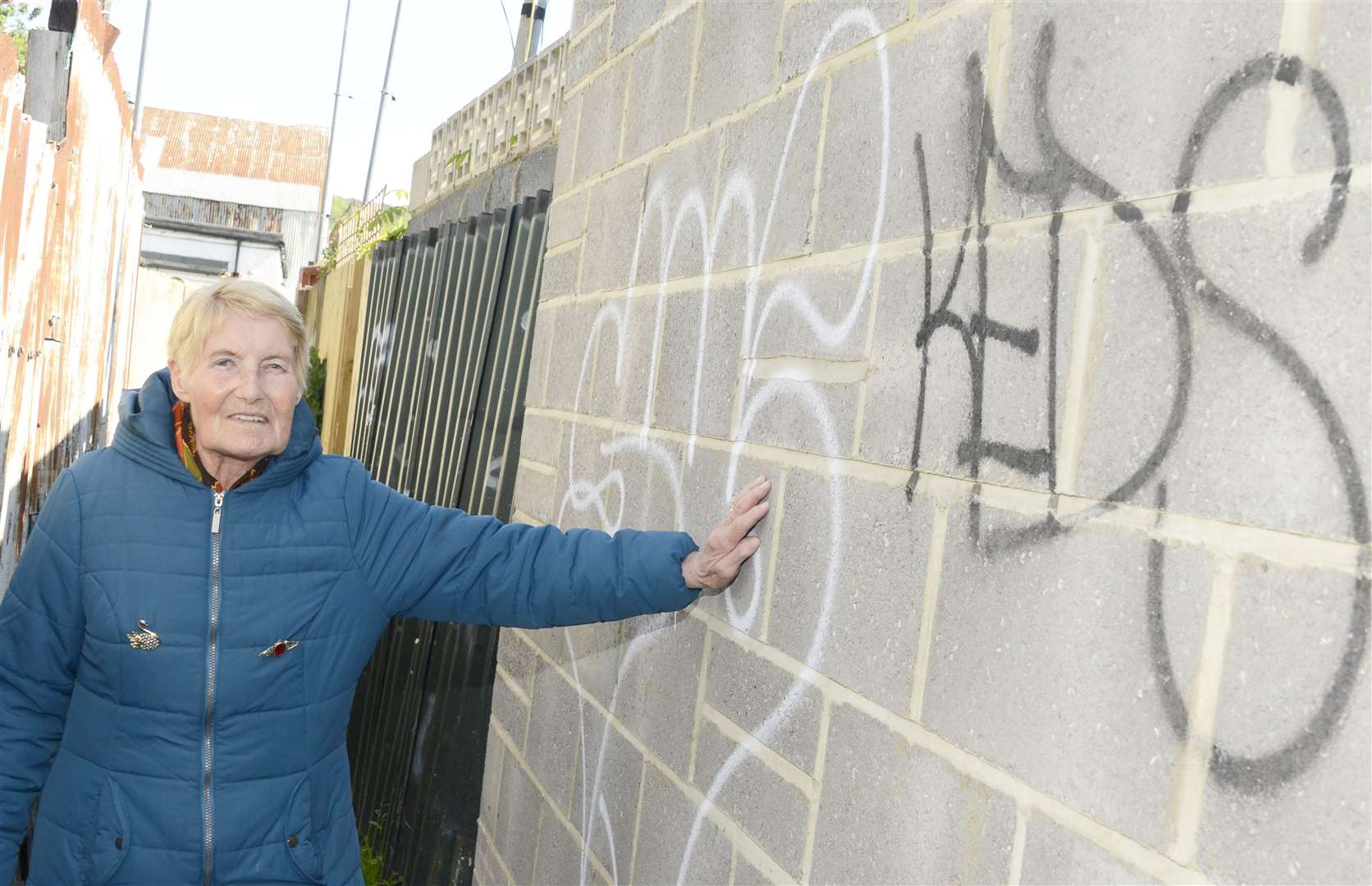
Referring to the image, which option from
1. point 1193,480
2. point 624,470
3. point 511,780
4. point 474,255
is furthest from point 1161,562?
point 474,255

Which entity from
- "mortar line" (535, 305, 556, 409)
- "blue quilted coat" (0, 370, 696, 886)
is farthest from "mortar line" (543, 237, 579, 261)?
"blue quilted coat" (0, 370, 696, 886)

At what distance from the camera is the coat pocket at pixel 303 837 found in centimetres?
250

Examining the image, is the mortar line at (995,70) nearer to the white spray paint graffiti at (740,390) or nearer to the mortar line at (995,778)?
the white spray paint graffiti at (740,390)

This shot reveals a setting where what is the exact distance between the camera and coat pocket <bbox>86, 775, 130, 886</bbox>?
2398 mm

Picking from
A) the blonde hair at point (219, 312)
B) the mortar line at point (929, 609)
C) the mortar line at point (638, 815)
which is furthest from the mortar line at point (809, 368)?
the blonde hair at point (219, 312)

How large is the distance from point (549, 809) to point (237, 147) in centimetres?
4184

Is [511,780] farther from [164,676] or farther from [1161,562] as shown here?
[1161,562]

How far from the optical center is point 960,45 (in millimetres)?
1646

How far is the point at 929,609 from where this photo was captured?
63.7 inches

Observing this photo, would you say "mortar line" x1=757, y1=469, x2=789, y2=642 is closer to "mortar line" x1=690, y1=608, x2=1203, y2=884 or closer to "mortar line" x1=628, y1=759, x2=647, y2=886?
"mortar line" x1=690, y1=608, x2=1203, y2=884

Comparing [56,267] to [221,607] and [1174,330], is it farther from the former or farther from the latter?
[1174,330]

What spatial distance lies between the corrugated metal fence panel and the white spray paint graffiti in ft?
4.15

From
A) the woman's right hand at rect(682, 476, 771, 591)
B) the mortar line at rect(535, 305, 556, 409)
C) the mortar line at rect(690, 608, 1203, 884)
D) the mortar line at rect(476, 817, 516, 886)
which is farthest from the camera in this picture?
the mortar line at rect(535, 305, 556, 409)

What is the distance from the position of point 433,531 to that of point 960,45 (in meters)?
1.53
